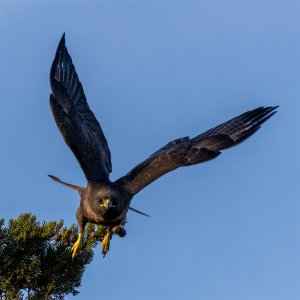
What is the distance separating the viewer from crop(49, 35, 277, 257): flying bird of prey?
9875 mm

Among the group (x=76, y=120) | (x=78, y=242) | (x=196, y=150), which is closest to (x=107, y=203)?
(x=78, y=242)

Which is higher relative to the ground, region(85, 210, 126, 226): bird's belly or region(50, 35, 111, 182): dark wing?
region(50, 35, 111, 182): dark wing

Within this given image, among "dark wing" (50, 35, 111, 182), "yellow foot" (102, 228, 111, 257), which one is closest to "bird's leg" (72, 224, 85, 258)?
"yellow foot" (102, 228, 111, 257)

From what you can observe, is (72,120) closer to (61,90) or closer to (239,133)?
(61,90)

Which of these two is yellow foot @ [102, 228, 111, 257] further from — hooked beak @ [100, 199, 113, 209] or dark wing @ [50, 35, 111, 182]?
hooked beak @ [100, 199, 113, 209]

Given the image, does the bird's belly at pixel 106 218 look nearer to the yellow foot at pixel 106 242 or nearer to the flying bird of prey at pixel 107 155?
the flying bird of prey at pixel 107 155

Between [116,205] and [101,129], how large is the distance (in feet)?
9.72

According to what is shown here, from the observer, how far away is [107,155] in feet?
39.4

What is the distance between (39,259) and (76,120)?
267cm

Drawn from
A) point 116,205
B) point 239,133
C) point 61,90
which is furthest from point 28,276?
point 239,133

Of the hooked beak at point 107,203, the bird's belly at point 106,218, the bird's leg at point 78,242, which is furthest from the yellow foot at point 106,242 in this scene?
the hooked beak at point 107,203

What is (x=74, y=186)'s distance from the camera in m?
10.8

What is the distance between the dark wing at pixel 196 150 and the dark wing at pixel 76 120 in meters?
0.60

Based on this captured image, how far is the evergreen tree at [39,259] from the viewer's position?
10.5m
